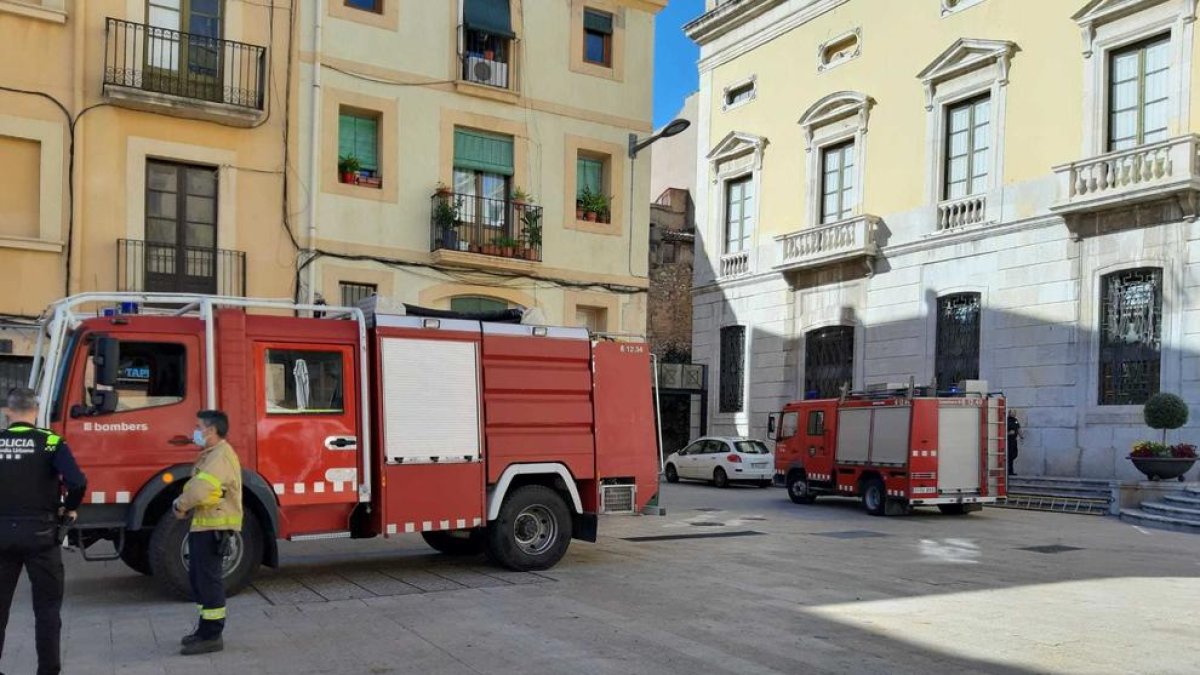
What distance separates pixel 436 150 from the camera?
18.4 m

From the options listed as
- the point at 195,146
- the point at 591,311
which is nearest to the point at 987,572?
the point at 591,311

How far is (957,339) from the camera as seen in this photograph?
2523 centimetres

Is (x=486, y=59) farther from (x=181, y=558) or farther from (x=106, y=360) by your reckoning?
(x=181, y=558)

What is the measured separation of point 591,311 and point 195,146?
25.9 ft

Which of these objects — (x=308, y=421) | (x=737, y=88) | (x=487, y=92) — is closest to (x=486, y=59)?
(x=487, y=92)

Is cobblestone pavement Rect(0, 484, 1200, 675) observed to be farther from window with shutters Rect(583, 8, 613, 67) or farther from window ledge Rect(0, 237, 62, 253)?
window with shutters Rect(583, 8, 613, 67)

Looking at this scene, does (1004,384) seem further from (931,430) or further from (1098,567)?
(1098,567)

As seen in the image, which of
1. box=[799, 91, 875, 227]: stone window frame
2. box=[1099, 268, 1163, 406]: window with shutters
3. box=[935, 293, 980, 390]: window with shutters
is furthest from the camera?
box=[799, 91, 875, 227]: stone window frame

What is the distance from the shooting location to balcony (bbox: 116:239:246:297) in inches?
610

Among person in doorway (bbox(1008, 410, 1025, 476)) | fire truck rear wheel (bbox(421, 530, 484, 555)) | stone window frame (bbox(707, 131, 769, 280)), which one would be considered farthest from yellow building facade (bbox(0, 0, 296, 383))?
stone window frame (bbox(707, 131, 769, 280))

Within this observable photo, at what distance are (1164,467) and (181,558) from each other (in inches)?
689

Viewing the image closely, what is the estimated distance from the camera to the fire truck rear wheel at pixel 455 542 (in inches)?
478

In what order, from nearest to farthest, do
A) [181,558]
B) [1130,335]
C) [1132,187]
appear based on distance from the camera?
[181,558]
[1132,187]
[1130,335]

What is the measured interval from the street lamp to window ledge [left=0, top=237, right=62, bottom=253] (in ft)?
32.4
